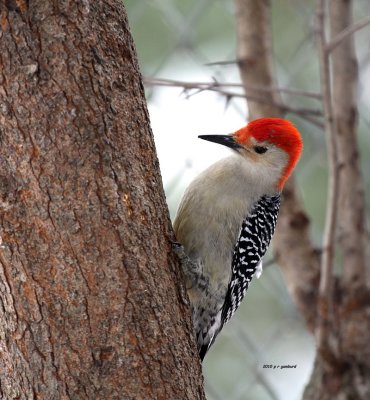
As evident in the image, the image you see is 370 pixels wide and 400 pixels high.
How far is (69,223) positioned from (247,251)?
4.65 ft

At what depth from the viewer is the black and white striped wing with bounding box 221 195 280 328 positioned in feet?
10.9

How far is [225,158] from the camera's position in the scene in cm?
358

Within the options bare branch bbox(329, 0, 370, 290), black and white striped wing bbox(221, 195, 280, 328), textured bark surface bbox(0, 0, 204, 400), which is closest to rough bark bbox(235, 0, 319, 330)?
bare branch bbox(329, 0, 370, 290)

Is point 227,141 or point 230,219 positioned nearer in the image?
point 230,219

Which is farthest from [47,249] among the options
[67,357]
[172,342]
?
[172,342]

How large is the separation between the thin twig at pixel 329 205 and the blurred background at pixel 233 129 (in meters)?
0.76

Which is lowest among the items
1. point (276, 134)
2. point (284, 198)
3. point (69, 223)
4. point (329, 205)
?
point (69, 223)

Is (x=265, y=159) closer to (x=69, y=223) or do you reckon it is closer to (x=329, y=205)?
(x=329, y=205)

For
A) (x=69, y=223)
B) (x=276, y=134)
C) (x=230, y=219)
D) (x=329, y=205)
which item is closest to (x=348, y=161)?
(x=276, y=134)

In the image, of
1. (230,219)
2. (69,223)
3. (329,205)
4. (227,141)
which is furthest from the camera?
(227,141)

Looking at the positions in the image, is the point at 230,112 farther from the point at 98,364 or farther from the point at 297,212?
the point at 98,364

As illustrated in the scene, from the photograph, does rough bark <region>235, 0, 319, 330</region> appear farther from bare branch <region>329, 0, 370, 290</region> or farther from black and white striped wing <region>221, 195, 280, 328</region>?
black and white striped wing <region>221, 195, 280, 328</region>

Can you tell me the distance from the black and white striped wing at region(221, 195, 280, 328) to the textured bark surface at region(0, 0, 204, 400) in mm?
1207

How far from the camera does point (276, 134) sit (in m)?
3.53
